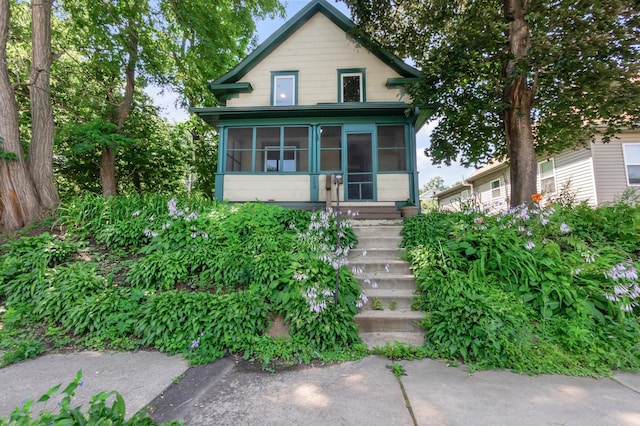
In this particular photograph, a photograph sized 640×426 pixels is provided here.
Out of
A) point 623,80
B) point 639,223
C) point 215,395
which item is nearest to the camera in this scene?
point 215,395

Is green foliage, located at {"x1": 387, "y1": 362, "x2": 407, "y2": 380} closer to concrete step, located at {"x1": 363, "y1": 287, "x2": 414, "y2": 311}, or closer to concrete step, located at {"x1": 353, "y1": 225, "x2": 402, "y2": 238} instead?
concrete step, located at {"x1": 363, "y1": 287, "x2": 414, "y2": 311}

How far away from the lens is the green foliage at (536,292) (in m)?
2.52

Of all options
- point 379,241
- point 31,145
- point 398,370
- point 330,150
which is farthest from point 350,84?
point 398,370

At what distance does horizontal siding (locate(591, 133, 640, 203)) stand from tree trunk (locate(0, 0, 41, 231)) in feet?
49.7

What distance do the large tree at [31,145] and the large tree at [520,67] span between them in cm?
727

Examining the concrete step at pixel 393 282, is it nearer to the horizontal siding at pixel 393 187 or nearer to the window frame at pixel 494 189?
the horizontal siding at pixel 393 187

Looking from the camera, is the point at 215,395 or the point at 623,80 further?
the point at 623,80

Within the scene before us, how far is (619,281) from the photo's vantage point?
9.46ft

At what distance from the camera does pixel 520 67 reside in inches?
203

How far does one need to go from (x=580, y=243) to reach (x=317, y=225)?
3.38m

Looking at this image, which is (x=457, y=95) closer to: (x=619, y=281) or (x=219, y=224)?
(x=619, y=281)

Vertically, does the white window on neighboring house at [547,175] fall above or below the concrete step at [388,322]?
above

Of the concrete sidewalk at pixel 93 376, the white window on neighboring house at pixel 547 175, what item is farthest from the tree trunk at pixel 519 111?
the concrete sidewalk at pixel 93 376

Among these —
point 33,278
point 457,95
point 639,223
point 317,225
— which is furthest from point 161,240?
point 457,95
